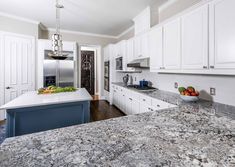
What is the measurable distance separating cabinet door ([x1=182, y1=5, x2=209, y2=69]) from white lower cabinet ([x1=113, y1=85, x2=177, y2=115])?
71 cm

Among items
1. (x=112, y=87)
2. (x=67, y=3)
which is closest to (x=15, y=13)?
(x=67, y=3)

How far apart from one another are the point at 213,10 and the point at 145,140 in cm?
181

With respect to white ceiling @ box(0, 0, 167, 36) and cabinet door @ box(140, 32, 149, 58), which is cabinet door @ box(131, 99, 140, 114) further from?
white ceiling @ box(0, 0, 167, 36)

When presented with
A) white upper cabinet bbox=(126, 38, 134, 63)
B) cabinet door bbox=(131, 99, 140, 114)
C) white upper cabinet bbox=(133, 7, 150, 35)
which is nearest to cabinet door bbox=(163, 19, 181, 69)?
white upper cabinet bbox=(133, 7, 150, 35)

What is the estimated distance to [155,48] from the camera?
277cm

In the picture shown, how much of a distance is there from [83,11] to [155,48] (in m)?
2.15

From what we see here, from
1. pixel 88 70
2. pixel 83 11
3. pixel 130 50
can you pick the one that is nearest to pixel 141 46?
pixel 130 50

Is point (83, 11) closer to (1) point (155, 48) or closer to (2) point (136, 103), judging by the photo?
(1) point (155, 48)

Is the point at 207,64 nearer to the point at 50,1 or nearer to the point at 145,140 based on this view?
the point at 145,140

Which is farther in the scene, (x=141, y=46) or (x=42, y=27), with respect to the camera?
(x=42, y=27)

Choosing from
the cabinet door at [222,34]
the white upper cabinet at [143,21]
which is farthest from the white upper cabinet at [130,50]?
the cabinet door at [222,34]

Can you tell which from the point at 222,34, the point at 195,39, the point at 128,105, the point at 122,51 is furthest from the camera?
the point at 122,51

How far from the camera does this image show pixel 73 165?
58 centimetres

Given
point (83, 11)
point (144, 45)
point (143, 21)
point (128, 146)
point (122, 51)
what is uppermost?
point (83, 11)
